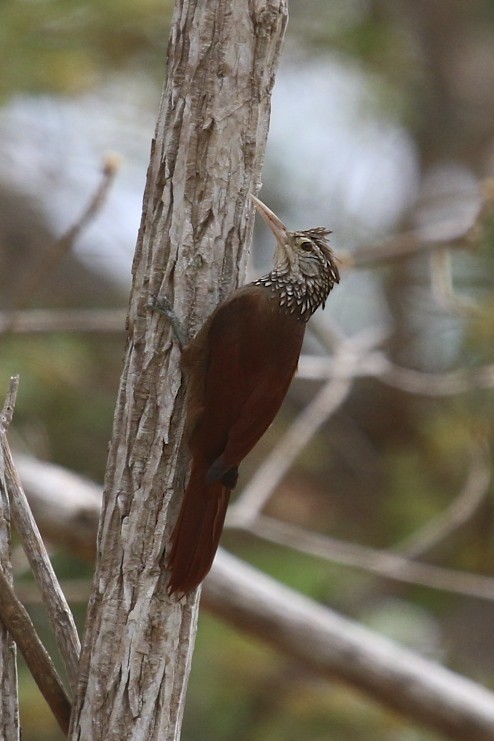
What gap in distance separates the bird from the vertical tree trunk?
37 mm

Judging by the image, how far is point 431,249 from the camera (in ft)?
12.9

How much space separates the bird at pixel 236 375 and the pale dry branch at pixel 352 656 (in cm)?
137

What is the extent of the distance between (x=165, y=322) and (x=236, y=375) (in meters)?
0.36

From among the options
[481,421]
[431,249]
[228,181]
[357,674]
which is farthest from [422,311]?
[228,181]

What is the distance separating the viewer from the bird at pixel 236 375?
1928mm

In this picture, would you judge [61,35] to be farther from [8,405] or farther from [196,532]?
[196,532]

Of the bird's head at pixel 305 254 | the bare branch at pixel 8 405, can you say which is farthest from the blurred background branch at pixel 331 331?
the bare branch at pixel 8 405

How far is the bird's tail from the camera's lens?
185 cm

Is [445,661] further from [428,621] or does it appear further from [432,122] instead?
[432,122]

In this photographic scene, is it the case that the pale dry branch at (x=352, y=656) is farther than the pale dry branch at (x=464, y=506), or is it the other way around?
the pale dry branch at (x=464, y=506)

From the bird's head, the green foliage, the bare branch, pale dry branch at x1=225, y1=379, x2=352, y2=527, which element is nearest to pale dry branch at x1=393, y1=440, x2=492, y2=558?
pale dry branch at x1=225, y1=379, x2=352, y2=527

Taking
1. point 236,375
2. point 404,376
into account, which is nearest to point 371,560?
point 404,376

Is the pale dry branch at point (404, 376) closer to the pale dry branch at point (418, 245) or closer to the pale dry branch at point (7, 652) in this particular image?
the pale dry branch at point (418, 245)

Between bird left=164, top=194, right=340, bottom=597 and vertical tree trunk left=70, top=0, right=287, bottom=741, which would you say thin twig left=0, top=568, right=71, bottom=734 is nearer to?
vertical tree trunk left=70, top=0, right=287, bottom=741
